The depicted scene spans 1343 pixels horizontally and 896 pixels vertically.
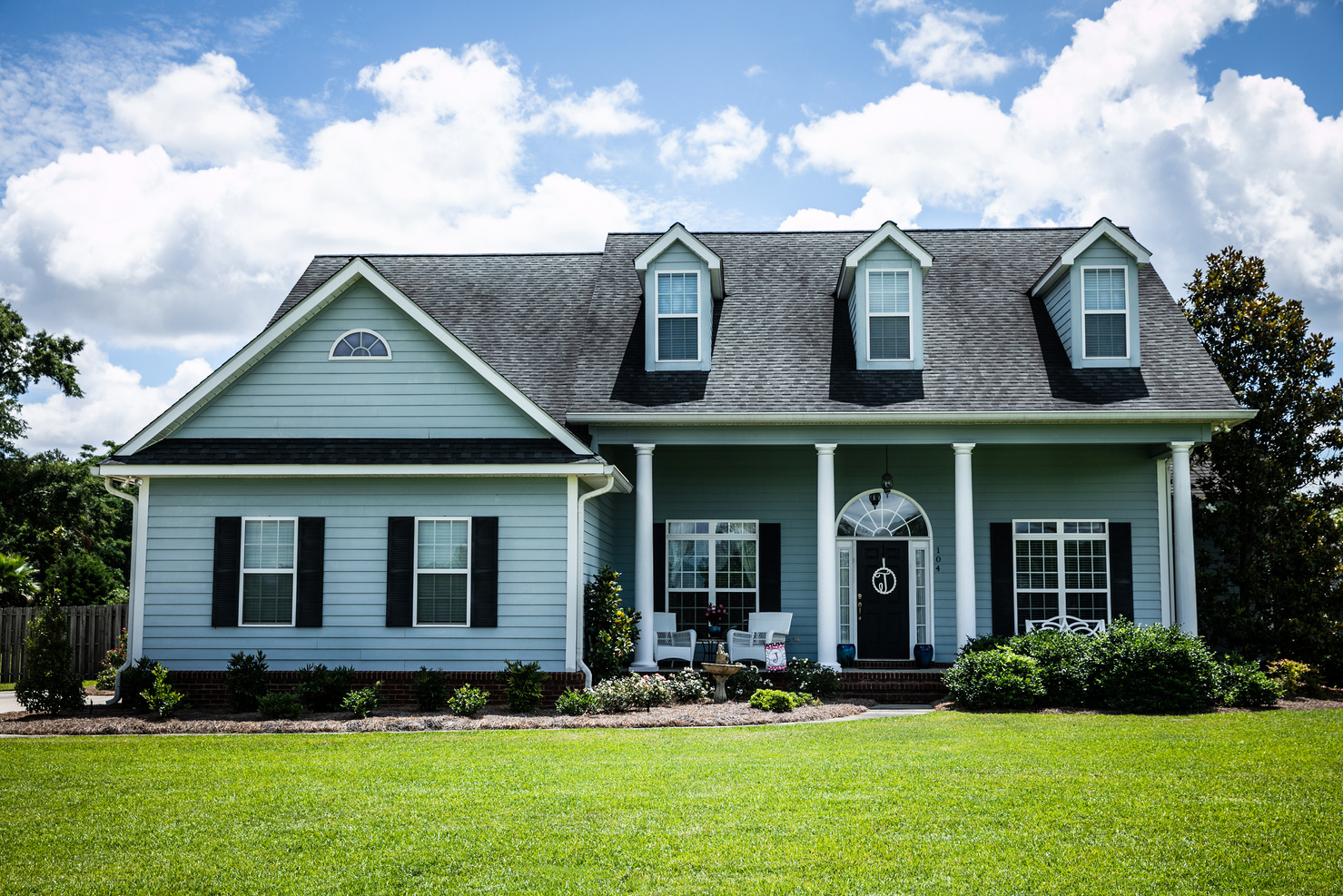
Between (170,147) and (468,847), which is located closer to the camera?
(468,847)

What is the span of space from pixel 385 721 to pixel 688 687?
394 centimetres

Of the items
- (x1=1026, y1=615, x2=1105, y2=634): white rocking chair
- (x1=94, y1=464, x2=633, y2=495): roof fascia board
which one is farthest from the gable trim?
(x1=1026, y1=615, x2=1105, y2=634): white rocking chair

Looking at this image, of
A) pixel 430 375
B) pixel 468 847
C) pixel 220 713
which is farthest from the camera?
pixel 430 375

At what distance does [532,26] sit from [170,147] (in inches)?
246

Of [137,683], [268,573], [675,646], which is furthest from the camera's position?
[675,646]

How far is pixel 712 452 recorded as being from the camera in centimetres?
1650

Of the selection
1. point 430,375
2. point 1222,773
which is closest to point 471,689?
point 430,375

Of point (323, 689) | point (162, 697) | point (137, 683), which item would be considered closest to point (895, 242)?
point (323, 689)

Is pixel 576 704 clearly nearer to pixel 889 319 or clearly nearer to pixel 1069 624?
pixel 889 319

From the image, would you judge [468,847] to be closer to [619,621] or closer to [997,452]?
[619,621]

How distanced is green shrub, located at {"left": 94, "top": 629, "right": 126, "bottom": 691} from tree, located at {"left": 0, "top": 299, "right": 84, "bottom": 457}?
1277 cm

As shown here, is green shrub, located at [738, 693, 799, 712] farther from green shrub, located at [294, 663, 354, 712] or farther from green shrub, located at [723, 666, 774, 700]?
Answer: green shrub, located at [294, 663, 354, 712]

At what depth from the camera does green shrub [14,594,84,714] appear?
478 inches

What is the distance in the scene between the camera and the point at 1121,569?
52.0 feet
